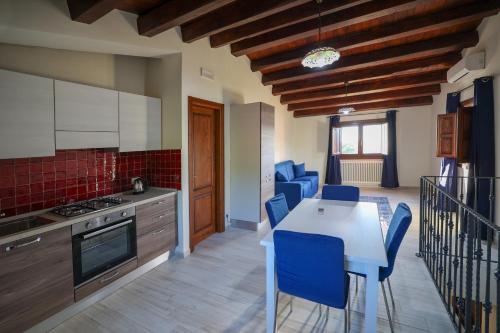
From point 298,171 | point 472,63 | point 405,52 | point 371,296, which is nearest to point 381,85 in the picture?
point 405,52

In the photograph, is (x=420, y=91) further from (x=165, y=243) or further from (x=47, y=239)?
(x=47, y=239)

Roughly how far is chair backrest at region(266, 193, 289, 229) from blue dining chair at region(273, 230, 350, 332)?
2.10 ft

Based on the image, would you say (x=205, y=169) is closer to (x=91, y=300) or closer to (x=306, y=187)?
(x=91, y=300)

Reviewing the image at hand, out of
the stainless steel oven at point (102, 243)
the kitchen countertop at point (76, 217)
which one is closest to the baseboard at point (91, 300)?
the stainless steel oven at point (102, 243)

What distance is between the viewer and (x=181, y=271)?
2896 mm

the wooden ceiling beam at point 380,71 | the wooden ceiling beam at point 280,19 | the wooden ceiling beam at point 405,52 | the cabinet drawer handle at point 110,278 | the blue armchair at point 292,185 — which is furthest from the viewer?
the blue armchair at point 292,185

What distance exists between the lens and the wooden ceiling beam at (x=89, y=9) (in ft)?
6.81

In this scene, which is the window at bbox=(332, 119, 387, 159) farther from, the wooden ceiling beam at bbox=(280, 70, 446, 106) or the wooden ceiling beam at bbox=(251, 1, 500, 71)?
the wooden ceiling beam at bbox=(251, 1, 500, 71)

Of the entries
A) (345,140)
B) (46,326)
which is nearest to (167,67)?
(46,326)

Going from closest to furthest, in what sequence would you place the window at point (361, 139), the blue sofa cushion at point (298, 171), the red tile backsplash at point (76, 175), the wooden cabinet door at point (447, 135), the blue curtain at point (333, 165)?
the red tile backsplash at point (76, 175) < the wooden cabinet door at point (447, 135) < the blue sofa cushion at point (298, 171) < the window at point (361, 139) < the blue curtain at point (333, 165)

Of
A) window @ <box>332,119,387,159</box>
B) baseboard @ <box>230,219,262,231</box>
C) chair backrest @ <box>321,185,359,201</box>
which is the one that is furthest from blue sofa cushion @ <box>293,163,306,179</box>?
chair backrest @ <box>321,185,359,201</box>

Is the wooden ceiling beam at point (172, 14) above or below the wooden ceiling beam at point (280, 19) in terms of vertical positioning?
below

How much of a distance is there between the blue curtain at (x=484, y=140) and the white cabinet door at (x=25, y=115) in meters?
5.07

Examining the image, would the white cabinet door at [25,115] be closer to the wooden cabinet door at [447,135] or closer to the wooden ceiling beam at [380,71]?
the wooden ceiling beam at [380,71]
